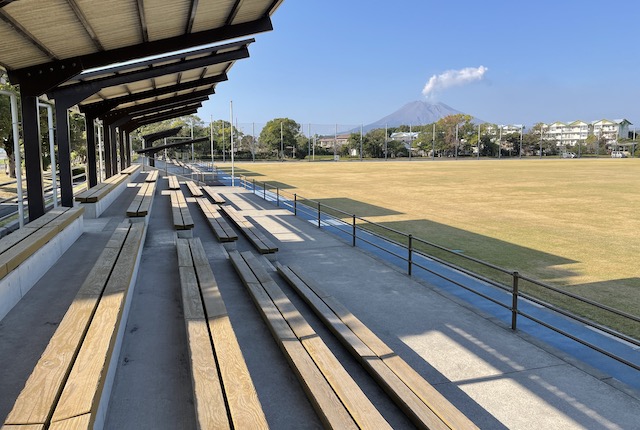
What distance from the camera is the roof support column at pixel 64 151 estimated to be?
11531mm

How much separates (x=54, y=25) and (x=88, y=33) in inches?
37.3

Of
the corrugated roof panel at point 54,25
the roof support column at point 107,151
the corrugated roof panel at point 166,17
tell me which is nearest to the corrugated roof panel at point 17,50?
the corrugated roof panel at point 54,25

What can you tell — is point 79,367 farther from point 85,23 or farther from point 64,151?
point 64,151

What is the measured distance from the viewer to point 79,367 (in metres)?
3.44

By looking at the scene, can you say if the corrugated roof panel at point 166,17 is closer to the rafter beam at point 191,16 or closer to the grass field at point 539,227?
the rafter beam at point 191,16

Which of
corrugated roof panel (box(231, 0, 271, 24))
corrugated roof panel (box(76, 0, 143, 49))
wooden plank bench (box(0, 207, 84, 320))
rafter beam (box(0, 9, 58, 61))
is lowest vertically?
wooden plank bench (box(0, 207, 84, 320))

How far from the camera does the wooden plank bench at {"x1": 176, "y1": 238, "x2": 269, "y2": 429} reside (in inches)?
128

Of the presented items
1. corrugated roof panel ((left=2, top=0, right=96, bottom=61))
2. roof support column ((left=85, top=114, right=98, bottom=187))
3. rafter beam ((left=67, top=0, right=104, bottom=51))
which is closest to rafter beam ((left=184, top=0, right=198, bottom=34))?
rafter beam ((left=67, top=0, right=104, bottom=51))

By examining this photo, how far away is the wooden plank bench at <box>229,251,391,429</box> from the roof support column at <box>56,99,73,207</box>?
7.81 metres

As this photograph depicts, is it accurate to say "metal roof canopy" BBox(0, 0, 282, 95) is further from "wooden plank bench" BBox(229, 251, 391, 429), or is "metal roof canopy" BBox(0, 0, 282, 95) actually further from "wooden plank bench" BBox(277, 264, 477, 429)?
"wooden plank bench" BBox(277, 264, 477, 429)

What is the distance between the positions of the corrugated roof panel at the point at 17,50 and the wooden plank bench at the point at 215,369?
4806mm

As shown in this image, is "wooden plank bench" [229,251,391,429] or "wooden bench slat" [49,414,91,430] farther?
"wooden plank bench" [229,251,391,429]

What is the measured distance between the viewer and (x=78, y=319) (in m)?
4.27

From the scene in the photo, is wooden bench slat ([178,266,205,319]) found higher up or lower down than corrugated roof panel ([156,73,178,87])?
lower down
